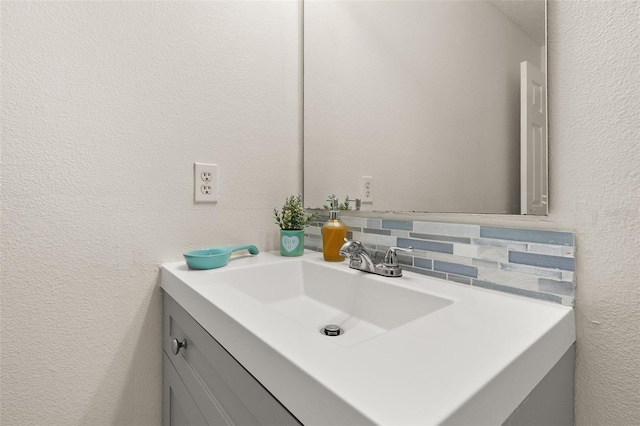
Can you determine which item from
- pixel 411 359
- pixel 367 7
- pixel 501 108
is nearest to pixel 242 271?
pixel 411 359

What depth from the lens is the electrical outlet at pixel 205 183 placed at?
910 mm

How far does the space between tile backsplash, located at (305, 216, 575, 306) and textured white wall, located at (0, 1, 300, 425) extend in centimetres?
51

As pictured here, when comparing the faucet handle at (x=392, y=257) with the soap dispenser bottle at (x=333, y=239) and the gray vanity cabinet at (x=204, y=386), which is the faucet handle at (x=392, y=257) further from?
the gray vanity cabinet at (x=204, y=386)

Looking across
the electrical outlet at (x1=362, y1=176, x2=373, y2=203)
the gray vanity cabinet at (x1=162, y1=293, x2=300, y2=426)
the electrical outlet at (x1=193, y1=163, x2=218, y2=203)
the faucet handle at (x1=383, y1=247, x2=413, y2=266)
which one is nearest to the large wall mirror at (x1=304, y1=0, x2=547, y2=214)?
the electrical outlet at (x1=362, y1=176, x2=373, y2=203)

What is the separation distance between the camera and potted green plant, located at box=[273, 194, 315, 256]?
968mm

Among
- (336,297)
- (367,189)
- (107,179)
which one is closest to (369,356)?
(336,297)

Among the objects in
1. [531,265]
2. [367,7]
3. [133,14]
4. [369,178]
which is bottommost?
[531,265]

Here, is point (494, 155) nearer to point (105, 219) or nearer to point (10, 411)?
point (105, 219)

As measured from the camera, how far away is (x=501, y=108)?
66cm

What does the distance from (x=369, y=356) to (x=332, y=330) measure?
33cm

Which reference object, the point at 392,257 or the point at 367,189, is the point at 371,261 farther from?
the point at 367,189

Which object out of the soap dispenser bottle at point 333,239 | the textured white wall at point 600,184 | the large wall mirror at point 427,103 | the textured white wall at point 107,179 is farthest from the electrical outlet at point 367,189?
the textured white wall at point 600,184

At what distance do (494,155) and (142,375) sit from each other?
104 centimetres

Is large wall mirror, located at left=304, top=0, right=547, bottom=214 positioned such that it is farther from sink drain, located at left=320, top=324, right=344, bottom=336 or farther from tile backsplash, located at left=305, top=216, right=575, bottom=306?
sink drain, located at left=320, top=324, right=344, bottom=336
